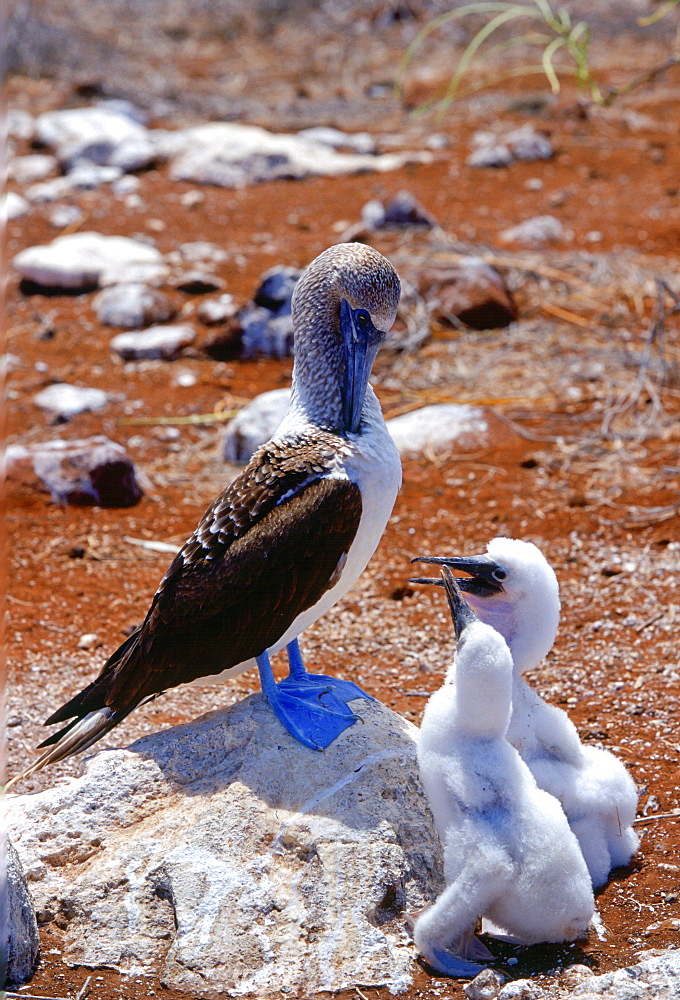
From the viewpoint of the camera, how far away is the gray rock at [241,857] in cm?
291

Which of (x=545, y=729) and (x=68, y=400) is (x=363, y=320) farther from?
(x=68, y=400)

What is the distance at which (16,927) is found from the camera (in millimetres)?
2816

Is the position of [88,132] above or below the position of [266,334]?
below

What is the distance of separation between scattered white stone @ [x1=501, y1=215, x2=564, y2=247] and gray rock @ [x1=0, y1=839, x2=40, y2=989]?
751cm

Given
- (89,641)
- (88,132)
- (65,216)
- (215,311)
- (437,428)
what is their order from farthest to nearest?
(88,132)
(65,216)
(215,311)
(437,428)
(89,641)

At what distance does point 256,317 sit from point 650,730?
4.44m

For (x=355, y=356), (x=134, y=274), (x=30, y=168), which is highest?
(x=355, y=356)

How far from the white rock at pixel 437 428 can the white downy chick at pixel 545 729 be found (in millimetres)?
2841

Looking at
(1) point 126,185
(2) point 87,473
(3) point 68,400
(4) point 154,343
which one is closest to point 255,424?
(2) point 87,473

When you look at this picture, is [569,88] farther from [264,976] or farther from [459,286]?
[264,976]

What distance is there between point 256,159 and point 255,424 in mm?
6362

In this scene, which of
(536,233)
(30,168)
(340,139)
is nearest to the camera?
→ (536,233)

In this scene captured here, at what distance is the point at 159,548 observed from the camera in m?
5.50

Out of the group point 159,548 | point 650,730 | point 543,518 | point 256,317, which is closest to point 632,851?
point 650,730
